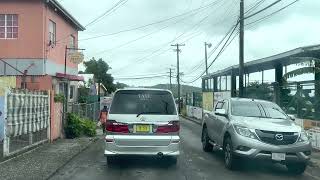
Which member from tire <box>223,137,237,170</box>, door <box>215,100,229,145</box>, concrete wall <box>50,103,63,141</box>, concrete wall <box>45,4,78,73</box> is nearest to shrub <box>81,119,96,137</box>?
concrete wall <box>50,103,63,141</box>

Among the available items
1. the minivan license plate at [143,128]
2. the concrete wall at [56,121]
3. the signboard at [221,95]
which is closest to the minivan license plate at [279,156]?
the minivan license plate at [143,128]

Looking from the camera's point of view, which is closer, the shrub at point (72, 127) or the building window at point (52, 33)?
the shrub at point (72, 127)

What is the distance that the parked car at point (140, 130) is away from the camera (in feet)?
40.9

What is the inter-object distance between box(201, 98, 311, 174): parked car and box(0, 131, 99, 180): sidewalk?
411 cm

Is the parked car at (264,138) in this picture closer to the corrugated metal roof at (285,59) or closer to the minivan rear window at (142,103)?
the minivan rear window at (142,103)

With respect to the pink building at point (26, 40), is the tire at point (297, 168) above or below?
below

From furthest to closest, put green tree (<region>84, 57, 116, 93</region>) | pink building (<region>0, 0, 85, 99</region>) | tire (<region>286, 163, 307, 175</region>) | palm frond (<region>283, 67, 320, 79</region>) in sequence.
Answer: green tree (<region>84, 57, 116, 93</region>) < pink building (<region>0, 0, 85, 99</region>) < palm frond (<region>283, 67, 320, 79</region>) < tire (<region>286, 163, 307, 175</region>)

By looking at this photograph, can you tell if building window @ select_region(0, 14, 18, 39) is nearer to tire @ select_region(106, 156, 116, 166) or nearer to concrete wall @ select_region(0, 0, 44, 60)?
concrete wall @ select_region(0, 0, 44, 60)

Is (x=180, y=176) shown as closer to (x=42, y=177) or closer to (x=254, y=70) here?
(x=42, y=177)

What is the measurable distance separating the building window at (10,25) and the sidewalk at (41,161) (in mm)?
9315

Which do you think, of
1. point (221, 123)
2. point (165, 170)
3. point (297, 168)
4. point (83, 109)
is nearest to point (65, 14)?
point (83, 109)

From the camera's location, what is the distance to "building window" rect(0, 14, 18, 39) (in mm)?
25859

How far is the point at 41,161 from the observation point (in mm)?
13547

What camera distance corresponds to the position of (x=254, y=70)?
30.7 metres
